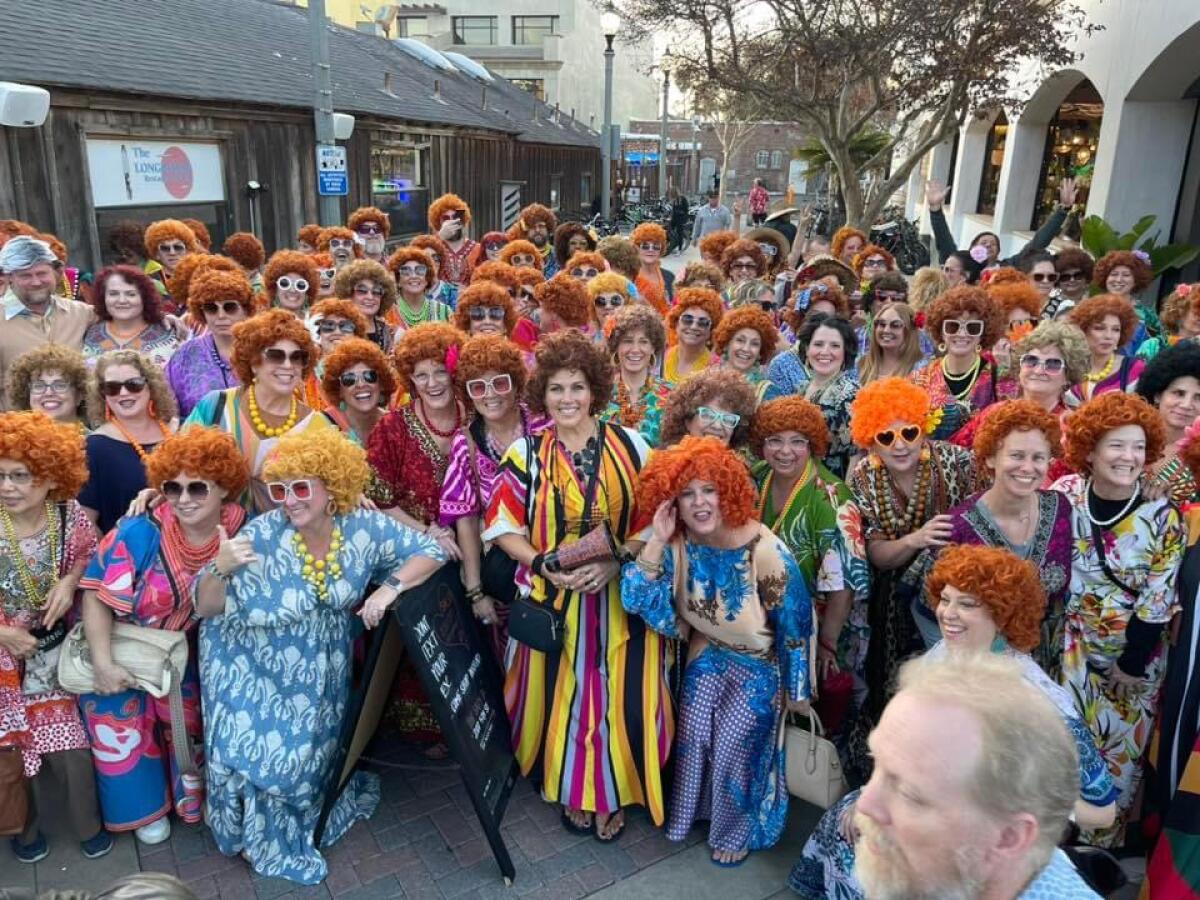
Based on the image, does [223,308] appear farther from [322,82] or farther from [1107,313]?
[1107,313]

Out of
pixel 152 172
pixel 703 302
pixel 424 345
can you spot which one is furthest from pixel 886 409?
pixel 152 172

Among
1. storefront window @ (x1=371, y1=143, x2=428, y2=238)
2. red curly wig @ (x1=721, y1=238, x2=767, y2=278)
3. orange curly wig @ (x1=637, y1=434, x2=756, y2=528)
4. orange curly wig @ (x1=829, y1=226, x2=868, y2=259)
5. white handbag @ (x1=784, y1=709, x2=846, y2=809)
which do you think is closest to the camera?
orange curly wig @ (x1=637, y1=434, x2=756, y2=528)

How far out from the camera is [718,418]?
3.60 meters

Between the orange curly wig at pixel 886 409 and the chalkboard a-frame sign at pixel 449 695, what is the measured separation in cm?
186

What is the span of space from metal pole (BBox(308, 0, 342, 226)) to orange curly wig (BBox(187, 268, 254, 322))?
4.18 meters

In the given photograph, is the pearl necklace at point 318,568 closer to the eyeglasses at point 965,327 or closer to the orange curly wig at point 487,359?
the orange curly wig at point 487,359

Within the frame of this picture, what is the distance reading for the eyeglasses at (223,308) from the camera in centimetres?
483

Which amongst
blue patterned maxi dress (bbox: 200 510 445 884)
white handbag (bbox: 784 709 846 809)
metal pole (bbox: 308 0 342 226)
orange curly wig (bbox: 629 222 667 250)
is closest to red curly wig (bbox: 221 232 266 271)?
metal pole (bbox: 308 0 342 226)

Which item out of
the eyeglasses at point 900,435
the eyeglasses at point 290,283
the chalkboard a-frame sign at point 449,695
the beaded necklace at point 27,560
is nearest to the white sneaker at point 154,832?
the chalkboard a-frame sign at point 449,695

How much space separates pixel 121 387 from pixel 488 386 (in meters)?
1.62

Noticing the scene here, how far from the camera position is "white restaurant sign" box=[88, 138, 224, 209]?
9625mm

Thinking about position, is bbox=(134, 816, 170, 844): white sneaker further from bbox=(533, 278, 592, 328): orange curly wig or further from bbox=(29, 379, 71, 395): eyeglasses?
bbox=(533, 278, 592, 328): orange curly wig

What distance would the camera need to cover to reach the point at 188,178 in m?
11.0

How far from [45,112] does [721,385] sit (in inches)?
309
